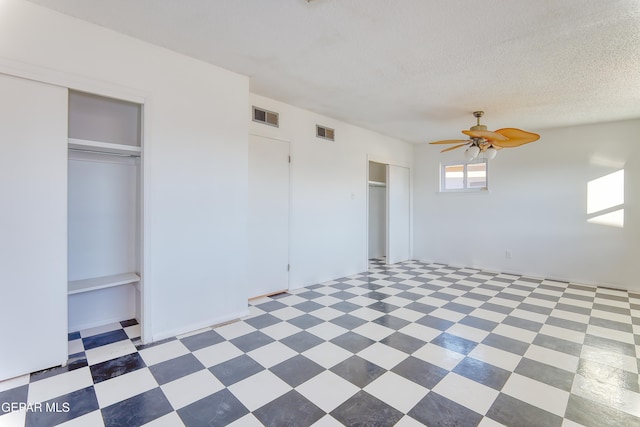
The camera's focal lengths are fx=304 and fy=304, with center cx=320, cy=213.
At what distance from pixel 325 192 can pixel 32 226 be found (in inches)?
132

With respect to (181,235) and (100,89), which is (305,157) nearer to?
(181,235)

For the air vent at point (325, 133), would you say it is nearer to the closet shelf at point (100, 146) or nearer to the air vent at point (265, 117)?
the air vent at point (265, 117)

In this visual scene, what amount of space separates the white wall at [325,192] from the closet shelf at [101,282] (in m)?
1.96

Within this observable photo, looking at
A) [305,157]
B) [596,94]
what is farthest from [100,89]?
[596,94]

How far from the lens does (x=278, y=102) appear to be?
3.99 metres

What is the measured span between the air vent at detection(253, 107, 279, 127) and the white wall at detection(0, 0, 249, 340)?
0.56m

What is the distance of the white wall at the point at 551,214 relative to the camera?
4445 millimetres

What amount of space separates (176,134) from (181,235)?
91 centimetres

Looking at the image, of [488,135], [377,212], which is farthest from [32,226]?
[377,212]

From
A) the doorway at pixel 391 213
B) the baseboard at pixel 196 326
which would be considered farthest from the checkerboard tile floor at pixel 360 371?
the doorway at pixel 391 213

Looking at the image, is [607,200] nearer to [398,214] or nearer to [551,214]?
[551,214]

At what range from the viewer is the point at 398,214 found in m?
6.25

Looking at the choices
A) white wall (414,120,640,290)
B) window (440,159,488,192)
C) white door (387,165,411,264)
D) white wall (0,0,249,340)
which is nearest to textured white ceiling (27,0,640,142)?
white wall (0,0,249,340)

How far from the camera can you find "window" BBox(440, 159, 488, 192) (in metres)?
5.81
